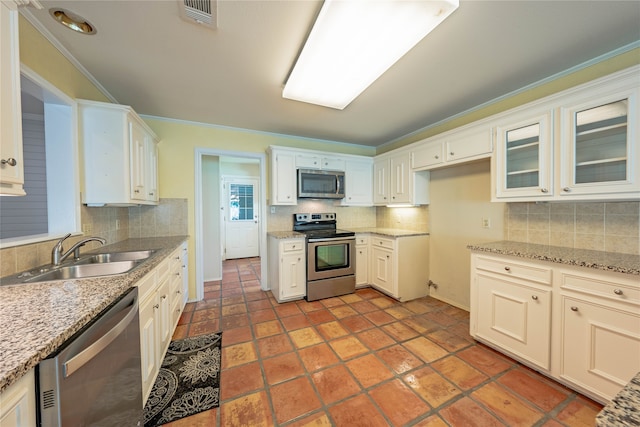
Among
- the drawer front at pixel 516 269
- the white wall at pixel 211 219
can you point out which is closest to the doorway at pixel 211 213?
the white wall at pixel 211 219

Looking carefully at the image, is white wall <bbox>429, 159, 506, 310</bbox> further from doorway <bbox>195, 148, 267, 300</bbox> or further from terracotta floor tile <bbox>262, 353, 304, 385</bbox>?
→ doorway <bbox>195, 148, 267, 300</bbox>

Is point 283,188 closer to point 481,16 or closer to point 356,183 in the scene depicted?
point 356,183

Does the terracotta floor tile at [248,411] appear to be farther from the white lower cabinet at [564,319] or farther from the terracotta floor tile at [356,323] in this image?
the white lower cabinet at [564,319]

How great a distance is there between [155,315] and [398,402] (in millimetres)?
1799

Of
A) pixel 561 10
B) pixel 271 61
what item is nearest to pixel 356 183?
pixel 271 61

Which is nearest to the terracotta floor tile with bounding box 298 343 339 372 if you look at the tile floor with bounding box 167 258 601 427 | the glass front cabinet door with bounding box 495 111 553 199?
the tile floor with bounding box 167 258 601 427

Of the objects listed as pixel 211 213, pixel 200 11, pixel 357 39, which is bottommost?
pixel 211 213

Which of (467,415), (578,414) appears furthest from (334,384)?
(578,414)

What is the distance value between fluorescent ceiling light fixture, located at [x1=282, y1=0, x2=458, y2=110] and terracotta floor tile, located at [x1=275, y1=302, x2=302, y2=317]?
2.44m

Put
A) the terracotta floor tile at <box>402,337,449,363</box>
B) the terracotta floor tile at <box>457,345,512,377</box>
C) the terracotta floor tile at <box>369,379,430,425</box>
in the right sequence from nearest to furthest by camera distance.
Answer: the terracotta floor tile at <box>369,379,430,425</box>
the terracotta floor tile at <box>457,345,512,377</box>
the terracotta floor tile at <box>402,337,449,363</box>

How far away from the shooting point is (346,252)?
3369 mm

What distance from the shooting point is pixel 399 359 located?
1.94m

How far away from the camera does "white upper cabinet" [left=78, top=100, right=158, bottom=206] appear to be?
1.88 m

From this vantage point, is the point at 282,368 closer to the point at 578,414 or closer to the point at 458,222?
the point at 578,414
